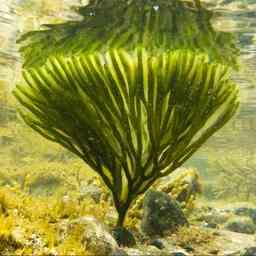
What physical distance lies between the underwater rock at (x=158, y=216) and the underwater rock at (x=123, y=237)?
2.93ft

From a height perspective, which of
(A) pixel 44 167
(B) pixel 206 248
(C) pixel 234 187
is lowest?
(C) pixel 234 187

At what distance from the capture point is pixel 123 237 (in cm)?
549

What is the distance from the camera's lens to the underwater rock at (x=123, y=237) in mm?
5465

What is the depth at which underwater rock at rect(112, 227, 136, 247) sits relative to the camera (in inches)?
215

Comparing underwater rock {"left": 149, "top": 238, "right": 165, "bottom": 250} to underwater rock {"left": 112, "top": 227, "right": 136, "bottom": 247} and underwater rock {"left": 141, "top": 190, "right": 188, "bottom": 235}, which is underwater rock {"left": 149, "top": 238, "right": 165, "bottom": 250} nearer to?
underwater rock {"left": 112, "top": 227, "right": 136, "bottom": 247}

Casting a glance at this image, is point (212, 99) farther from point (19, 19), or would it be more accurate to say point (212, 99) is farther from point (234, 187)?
point (234, 187)

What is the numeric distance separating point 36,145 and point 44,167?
744cm

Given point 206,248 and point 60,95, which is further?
point 206,248

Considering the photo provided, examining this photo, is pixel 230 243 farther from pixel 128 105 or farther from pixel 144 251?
pixel 128 105

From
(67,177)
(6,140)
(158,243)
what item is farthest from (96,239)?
(6,140)

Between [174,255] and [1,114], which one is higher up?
[174,255]

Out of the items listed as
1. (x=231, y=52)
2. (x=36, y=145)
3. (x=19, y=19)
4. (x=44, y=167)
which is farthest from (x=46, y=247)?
(x=36, y=145)

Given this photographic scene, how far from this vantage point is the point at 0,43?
59.6 ft

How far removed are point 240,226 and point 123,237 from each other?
8.01 meters
